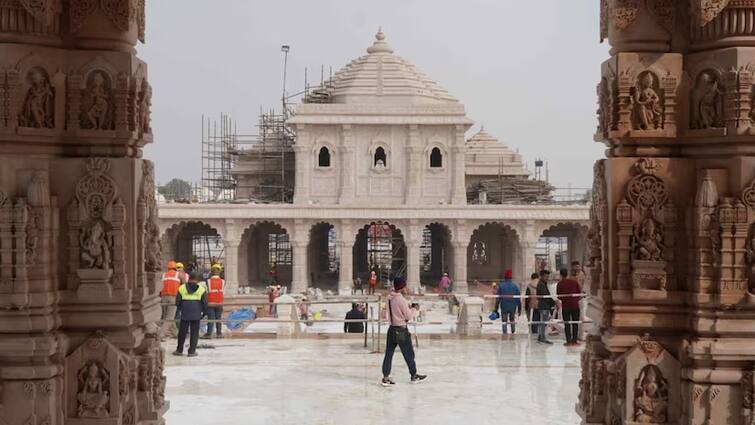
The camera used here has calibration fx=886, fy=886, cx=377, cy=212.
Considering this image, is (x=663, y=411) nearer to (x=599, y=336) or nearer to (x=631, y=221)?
(x=599, y=336)

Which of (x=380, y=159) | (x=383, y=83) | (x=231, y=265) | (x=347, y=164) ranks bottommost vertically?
(x=231, y=265)

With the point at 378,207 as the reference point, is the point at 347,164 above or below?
above

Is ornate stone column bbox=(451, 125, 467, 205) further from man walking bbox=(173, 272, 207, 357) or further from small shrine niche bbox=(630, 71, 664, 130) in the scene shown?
small shrine niche bbox=(630, 71, 664, 130)

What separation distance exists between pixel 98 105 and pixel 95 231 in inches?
29.7

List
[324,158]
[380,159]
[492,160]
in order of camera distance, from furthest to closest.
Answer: [492,160], [380,159], [324,158]

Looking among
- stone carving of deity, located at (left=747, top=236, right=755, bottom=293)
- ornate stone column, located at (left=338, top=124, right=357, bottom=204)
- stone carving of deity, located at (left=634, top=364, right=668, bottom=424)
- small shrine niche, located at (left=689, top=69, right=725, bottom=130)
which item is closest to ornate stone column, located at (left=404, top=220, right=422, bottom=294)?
ornate stone column, located at (left=338, top=124, right=357, bottom=204)

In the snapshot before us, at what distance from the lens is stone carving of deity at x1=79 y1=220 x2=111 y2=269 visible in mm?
5211

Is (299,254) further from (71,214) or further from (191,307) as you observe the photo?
(71,214)

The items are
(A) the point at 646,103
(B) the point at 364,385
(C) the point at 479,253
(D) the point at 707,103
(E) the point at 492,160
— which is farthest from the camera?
(E) the point at 492,160

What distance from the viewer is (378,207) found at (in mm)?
38000

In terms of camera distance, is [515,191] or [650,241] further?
[515,191]

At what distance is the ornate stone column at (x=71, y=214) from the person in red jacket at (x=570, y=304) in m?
8.35

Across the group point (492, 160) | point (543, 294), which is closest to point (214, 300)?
point (543, 294)

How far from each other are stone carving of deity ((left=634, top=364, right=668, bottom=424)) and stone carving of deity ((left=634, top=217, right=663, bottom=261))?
2.15 feet
